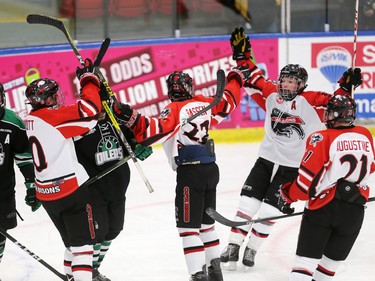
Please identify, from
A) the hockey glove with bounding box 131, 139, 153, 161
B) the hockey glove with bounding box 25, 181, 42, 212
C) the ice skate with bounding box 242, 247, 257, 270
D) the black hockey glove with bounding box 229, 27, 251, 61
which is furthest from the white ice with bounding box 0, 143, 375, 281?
the black hockey glove with bounding box 229, 27, 251, 61

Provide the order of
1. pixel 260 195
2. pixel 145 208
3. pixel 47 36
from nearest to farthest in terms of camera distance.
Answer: pixel 260 195, pixel 145 208, pixel 47 36

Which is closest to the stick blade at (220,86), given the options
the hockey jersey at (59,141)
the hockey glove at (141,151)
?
the hockey glove at (141,151)

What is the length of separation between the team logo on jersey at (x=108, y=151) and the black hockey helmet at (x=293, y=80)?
1.08 metres

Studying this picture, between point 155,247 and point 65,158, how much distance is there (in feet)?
5.30

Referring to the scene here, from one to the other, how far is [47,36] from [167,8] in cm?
128

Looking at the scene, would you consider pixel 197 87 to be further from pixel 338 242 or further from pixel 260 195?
pixel 338 242

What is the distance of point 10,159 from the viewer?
4535 millimetres

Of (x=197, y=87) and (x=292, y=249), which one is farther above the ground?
(x=197, y=87)

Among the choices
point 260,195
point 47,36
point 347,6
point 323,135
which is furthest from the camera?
point 347,6

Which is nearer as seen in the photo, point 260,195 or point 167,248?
point 260,195

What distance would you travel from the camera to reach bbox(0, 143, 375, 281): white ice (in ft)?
16.4

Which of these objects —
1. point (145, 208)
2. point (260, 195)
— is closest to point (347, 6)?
point (145, 208)

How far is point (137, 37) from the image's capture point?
8805mm

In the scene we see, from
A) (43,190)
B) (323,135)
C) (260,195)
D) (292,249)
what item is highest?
(323,135)
